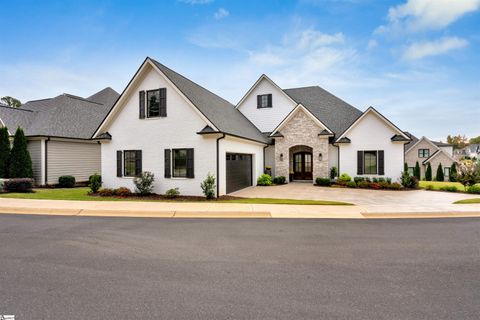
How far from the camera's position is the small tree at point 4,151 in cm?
1802

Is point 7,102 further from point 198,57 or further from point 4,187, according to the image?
point 198,57

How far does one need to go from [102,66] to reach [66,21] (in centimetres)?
400

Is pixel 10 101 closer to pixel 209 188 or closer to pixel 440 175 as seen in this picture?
pixel 209 188

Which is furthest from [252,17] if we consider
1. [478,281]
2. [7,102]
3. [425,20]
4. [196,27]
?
[7,102]

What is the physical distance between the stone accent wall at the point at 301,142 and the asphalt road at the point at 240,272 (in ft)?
42.3

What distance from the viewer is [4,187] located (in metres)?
15.4

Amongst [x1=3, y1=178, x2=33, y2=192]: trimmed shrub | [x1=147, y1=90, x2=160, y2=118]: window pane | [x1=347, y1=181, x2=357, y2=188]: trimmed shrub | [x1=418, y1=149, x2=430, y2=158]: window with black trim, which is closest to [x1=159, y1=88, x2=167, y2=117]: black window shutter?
[x1=147, y1=90, x2=160, y2=118]: window pane

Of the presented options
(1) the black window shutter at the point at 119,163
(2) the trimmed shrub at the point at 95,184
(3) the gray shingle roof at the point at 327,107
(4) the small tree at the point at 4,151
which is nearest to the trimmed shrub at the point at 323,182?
(3) the gray shingle roof at the point at 327,107

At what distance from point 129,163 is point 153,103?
405cm

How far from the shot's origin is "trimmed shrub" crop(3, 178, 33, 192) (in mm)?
15400

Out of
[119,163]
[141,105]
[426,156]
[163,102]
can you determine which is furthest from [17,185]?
[426,156]

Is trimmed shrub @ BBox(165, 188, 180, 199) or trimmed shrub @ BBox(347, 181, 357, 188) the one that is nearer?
trimmed shrub @ BBox(165, 188, 180, 199)

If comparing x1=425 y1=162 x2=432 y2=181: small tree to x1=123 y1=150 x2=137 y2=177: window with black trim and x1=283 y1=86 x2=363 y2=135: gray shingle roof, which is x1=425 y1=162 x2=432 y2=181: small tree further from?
x1=123 y1=150 x2=137 y2=177: window with black trim

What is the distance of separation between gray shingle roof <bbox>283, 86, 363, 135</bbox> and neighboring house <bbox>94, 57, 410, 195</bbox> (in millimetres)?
228
